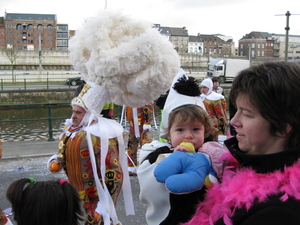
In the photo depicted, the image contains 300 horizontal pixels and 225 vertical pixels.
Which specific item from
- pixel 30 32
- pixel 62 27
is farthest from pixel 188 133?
pixel 62 27

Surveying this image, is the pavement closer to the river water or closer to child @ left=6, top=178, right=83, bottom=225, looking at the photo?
child @ left=6, top=178, right=83, bottom=225

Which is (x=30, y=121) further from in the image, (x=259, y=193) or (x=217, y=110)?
(x=259, y=193)

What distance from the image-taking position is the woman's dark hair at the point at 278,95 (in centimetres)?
113

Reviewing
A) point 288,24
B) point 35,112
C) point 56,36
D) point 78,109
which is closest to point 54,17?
point 56,36

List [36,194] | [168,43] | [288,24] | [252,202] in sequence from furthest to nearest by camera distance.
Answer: [288,24] → [168,43] → [36,194] → [252,202]

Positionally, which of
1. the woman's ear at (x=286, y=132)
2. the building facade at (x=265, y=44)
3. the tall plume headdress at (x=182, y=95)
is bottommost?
the woman's ear at (x=286, y=132)

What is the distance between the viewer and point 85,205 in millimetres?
2754

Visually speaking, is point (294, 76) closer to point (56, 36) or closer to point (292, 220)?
point (292, 220)

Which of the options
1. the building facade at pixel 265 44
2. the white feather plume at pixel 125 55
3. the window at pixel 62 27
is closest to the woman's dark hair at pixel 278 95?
the white feather plume at pixel 125 55

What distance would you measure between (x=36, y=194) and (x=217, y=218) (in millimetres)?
1264

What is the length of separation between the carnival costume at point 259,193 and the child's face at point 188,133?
1.63 feet

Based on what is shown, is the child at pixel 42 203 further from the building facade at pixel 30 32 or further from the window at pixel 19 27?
the window at pixel 19 27

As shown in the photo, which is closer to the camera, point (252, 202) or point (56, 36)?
point (252, 202)

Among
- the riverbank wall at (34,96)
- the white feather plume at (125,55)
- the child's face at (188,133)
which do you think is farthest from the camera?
the riverbank wall at (34,96)
